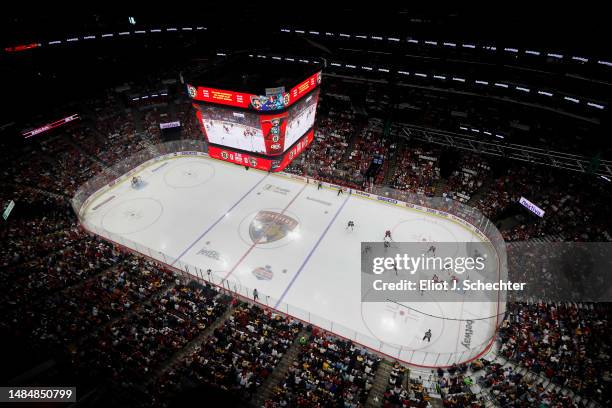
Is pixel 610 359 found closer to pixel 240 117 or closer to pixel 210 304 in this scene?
pixel 210 304

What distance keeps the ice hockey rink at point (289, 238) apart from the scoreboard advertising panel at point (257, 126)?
675 centimetres

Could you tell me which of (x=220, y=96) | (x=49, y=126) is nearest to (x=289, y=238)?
(x=220, y=96)

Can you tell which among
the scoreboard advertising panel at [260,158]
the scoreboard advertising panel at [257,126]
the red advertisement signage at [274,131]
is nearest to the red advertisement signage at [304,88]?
the scoreboard advertising panel at [257,126]

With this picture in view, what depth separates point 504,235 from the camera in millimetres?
22266

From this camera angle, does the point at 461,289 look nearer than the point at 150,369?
No

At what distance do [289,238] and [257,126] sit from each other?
8467 mm

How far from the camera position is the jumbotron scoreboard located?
17922 millimetres

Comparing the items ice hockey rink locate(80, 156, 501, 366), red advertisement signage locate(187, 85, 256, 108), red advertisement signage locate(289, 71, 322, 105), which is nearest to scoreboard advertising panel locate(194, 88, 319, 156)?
red advertisement signage locate(289, 71, 322, 105)

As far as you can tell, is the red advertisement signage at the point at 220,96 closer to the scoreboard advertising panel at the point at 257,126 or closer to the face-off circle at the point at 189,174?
the scoreboard advertising panel at the point at 257,126

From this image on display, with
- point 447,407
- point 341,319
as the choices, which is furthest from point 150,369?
point 447,407

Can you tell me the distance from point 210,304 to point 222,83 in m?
12.2

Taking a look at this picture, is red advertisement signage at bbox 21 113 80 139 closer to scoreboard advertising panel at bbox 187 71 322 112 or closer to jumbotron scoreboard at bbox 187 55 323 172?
jumbotron scoreboard at bbox 187 55 323 172

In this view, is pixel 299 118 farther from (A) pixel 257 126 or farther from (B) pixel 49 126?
(B) pixel 49 126

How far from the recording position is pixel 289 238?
77.8 feet
